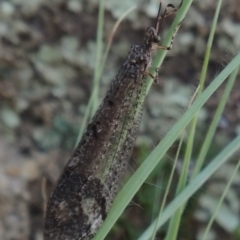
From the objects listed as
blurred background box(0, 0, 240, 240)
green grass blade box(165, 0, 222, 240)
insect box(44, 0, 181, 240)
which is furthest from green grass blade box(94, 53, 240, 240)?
blurred background box(0, 0, 240, 240)

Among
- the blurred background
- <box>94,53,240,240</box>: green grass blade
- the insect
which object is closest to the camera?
<box>94,53,240,240</box>: green grass blade

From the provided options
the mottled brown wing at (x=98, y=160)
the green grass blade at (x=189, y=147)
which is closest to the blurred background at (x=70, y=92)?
the mottled brown wing at (x=98, y=160)

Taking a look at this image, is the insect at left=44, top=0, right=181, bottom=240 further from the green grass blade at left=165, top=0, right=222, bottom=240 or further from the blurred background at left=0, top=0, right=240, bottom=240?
the blurred background at left=0, top=0, right=240, bottom=240

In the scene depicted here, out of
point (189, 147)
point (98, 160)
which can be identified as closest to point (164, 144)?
point (189, 147)

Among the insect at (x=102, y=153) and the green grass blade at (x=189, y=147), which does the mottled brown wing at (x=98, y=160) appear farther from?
the green grass blade at (x=189, y=147)

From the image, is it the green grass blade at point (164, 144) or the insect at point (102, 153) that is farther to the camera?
the insect at point (102, 153)

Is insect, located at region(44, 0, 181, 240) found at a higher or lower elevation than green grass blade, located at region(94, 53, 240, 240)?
lower

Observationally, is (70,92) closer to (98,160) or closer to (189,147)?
(98,160)
